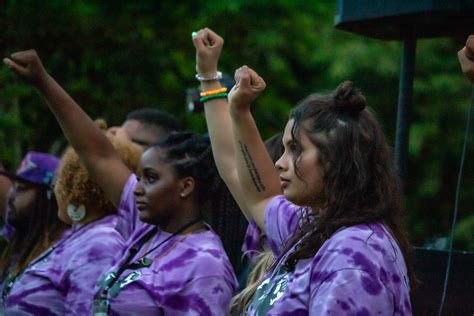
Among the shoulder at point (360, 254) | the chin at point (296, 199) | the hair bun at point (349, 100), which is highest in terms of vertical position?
the hair bun at point (349, 100)

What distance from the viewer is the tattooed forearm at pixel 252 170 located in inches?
139

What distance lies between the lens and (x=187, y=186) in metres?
4.05

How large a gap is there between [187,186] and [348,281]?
146 centimetres

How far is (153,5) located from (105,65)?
0.72 m

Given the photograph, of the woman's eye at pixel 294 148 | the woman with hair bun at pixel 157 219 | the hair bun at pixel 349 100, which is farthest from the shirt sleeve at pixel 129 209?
the hair bun at pixel 349 100

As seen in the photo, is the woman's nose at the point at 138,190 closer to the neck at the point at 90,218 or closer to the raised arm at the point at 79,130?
the raised arm at the point at 79,130

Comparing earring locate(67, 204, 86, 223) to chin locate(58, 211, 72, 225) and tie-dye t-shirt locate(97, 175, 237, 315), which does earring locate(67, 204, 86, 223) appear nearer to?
chin locate(58, 211, 72, 225)

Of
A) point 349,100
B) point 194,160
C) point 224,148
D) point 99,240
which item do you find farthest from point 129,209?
point 349,100

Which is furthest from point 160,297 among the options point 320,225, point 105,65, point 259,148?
point 105,65

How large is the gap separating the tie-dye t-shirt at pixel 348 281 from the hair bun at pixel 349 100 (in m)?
0.35

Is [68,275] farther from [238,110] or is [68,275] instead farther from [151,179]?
[238,110]

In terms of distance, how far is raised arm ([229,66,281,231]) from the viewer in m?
3.50

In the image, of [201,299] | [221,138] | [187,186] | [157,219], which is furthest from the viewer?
[187,186]

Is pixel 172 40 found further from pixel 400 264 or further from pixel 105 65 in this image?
pixel 400 264
